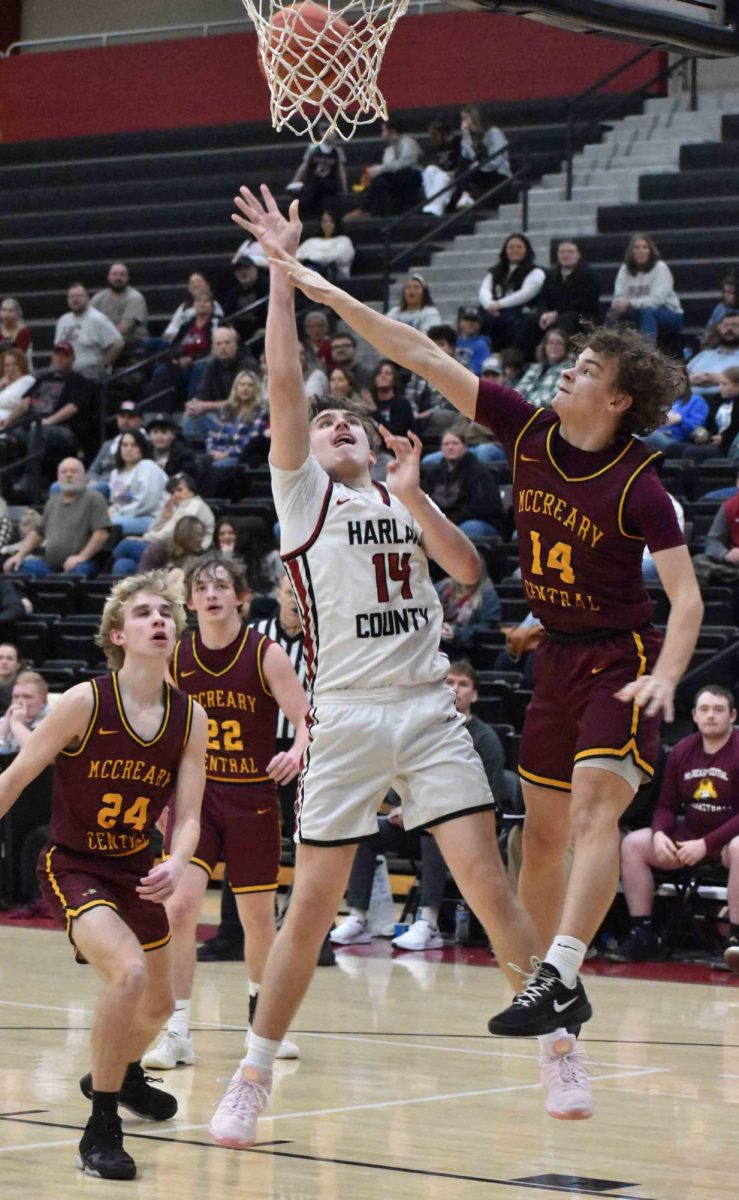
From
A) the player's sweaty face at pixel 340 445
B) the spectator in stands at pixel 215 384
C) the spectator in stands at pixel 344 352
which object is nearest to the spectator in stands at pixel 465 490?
the spectator in stands at pixel 344 352

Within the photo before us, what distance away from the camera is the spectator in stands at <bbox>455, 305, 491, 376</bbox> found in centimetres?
1446

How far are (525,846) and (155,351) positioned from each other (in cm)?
1305

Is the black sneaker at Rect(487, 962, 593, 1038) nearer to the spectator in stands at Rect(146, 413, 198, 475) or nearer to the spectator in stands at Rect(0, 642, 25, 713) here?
the spectator in stands at Rect(0, 642, 25, 713)

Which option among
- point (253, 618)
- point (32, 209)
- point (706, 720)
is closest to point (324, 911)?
point (706, 720)

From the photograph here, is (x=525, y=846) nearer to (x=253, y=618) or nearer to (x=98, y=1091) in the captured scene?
(x=98, y=1091)

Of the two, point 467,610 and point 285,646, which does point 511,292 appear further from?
point 285,646

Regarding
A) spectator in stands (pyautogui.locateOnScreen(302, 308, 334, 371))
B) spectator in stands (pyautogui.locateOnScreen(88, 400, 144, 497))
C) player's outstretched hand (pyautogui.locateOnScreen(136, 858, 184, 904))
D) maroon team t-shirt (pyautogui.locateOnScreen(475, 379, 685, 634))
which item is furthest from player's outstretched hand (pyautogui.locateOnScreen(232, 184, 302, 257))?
spectator in stands (pyautogui.locateOnScreen(88, 400, 144, 497))

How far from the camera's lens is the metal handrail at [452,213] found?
52.9 ft

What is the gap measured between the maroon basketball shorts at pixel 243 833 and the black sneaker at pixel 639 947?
2928 mm

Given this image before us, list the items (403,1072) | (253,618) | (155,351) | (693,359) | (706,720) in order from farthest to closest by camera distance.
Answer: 1. (155,351)
2. (693,359)
3. (253,618)
4. (706,720)
5. (403,1072)

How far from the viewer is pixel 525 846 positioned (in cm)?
543

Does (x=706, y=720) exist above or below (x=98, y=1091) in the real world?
above

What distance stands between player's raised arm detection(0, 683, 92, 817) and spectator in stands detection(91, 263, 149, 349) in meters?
12.7

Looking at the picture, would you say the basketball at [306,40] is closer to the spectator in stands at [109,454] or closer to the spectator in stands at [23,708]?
the spectator in stands at [23,708]
